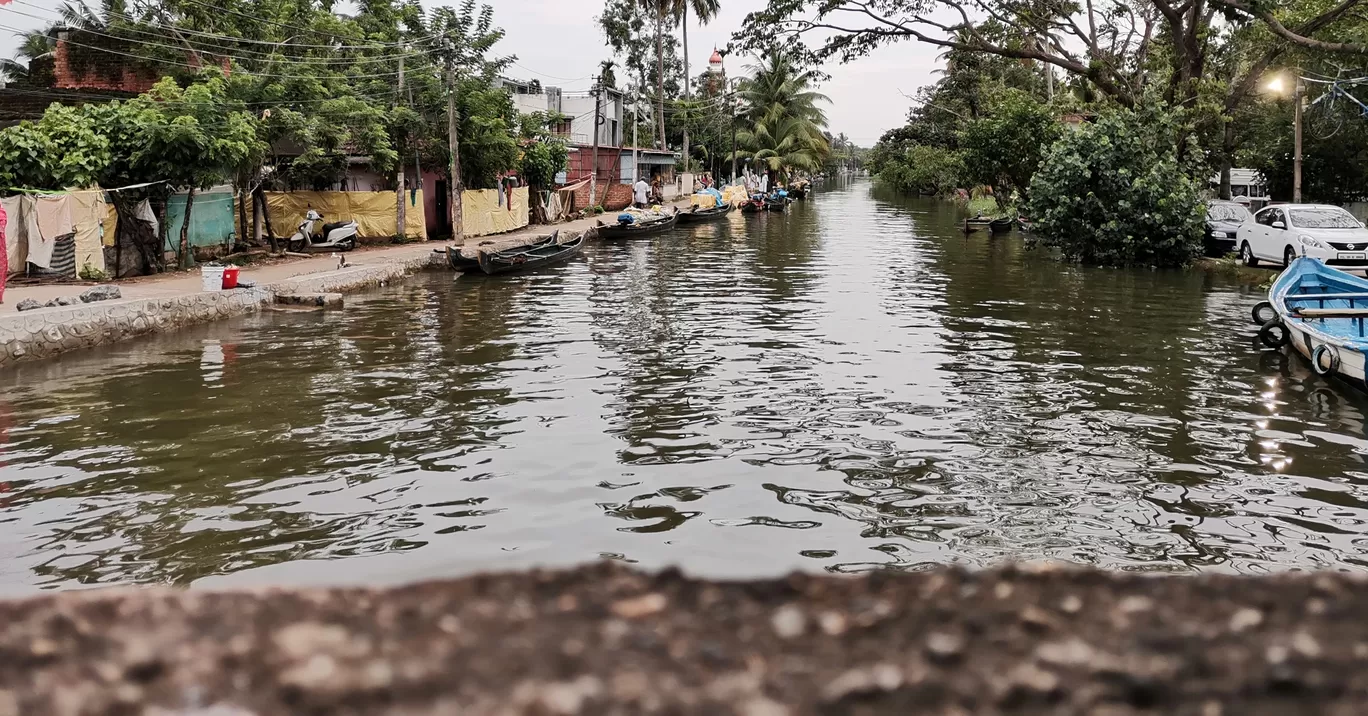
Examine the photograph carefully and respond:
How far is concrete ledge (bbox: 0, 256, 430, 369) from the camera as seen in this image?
45.7 ft

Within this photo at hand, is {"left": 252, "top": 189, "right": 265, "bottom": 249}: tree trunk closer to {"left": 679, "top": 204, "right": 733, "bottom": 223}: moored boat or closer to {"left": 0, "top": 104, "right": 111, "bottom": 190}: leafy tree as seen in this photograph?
{"left": 0, "top": 104, "right": 111, "bottom": 190}: leafy tree

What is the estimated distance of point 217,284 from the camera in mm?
18359

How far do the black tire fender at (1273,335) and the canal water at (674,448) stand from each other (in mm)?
381

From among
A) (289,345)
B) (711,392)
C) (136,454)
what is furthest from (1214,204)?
(136,454)

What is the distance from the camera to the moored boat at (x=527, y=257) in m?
25.2

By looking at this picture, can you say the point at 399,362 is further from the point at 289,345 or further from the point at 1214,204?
the point at 1214,204

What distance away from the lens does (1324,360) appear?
12375 mm

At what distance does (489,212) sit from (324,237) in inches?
282

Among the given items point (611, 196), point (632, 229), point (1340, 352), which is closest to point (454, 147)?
point (632, 229)

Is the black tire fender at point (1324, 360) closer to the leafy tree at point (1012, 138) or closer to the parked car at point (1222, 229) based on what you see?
the parked car at point (1222, 229)

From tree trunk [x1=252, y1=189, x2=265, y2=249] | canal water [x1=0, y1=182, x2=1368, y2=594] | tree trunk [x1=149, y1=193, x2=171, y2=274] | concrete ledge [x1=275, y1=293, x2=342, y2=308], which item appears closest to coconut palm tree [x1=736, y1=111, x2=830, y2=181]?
tree trunk [x1=252, y1=189, x2=265, y2=249]

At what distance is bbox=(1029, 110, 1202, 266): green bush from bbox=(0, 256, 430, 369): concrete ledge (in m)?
18.0

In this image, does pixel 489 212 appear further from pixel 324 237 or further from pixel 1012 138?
pixel 1012 138

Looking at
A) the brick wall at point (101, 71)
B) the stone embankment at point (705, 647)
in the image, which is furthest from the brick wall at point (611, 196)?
the stone embankment at point (705, 647)
